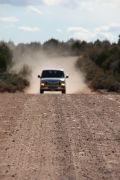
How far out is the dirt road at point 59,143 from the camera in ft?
40.8

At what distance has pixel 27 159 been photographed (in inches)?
544

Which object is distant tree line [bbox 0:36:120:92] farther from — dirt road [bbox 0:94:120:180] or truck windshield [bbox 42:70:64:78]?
dirt road [bbox 0:94:120:180]

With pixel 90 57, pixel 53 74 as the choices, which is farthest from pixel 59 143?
pixel 90 57

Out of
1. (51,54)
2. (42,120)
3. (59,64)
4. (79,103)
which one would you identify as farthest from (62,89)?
(51,54)

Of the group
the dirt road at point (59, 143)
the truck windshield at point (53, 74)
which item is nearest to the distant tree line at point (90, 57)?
the truck windshield at point (53, 74)

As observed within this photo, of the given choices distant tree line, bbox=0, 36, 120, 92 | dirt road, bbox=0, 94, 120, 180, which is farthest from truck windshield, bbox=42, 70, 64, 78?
dirt road, bbox=0, 94, 120, 180

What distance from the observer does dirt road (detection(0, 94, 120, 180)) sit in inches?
489

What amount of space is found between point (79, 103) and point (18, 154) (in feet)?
53.6

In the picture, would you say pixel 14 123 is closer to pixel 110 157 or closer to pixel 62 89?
pixel 110 157

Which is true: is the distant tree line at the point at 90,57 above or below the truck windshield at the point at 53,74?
below

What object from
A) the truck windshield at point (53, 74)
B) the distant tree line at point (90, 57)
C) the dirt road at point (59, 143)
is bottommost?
the distant tree line at point (90, 57)

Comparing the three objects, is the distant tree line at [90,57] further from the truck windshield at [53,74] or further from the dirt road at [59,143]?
the dirt road at [59,143]

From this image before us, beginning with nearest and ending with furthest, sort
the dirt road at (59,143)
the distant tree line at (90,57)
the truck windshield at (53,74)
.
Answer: the dirt road at (59,143)
the truck windshield at (53,74)
the distant tree line at (90,57)

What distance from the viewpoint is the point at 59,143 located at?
16.4m
